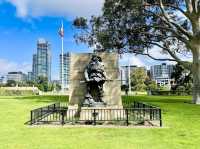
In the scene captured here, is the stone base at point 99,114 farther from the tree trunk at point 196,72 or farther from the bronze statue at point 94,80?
the tree trunk at point 196,72

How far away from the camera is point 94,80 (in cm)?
2053

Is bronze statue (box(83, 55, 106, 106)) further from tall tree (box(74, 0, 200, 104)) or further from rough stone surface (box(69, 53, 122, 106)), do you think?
tall tree (box(74, 0, 200, 104))

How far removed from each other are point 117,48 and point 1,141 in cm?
3126

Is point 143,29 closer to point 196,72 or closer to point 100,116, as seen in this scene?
point 196,72

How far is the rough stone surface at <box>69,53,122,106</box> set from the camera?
72.1ft

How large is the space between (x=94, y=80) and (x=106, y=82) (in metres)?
1.60

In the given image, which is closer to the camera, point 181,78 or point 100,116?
point 100,116

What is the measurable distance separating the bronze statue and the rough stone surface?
66cm

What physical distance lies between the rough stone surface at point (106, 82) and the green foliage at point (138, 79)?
268ft

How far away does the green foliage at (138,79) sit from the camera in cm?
10400

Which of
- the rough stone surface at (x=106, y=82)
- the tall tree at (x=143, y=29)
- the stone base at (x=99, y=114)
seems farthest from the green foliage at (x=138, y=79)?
the stone base at (x=99, y=114)

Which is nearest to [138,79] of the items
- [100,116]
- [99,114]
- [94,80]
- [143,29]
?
[143,29]

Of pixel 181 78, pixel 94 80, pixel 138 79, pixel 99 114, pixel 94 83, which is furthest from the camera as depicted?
pixel 138 79

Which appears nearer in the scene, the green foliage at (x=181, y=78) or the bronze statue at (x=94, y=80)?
the bronze statue at (x=94, y=80)
